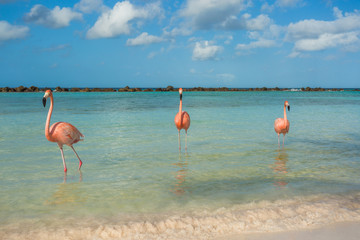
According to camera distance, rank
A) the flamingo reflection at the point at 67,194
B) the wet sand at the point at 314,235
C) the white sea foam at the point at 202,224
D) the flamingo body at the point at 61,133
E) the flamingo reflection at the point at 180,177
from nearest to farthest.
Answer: the wet sand at the point at 314,235
the white sea foam at the point at 202,224
the flamingo reflection at the point at 67,194
the flamingo reflection at the point at 180,177
the flamingo body at the point at 61,133

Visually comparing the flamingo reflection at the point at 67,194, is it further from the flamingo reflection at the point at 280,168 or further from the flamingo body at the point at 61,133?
the flamingo reflection at the point at 280,168

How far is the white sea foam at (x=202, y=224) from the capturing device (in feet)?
14.4

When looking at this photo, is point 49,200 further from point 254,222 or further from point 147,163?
point 254,222

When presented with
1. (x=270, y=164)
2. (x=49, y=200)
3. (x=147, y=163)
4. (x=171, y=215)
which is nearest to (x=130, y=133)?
(x=147, y=163)

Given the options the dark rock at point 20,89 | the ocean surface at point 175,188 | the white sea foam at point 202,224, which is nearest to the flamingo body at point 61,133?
the ocean surface at point 175,188

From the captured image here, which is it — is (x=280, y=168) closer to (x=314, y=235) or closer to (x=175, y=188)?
(x=175, y=188)

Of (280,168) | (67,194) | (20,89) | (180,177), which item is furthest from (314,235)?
(20,89)

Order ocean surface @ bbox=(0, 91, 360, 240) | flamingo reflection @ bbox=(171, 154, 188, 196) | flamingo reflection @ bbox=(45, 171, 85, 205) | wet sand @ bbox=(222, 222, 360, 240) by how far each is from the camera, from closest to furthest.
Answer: wet sand @ bbox=(222, 222, 360, 240) → ocean surface @ bbox=(0, 91, 360, 240) → flamingo reflection @ bbox=(45, 171, 85, 205) → flamingo reflection @ bbox=(171, 154, 188, 196)

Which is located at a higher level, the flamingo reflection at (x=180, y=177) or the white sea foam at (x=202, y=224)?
the flamingo reflection at (x=180, y=177)

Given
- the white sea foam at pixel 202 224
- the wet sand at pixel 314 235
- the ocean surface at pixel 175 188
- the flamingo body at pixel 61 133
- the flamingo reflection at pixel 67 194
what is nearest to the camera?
the wet sand at pixel 314 235

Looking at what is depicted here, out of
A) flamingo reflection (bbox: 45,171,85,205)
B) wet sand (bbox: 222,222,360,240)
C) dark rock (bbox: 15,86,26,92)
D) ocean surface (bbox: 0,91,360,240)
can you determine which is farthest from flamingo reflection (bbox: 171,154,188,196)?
dark rock (bbox: 15,86,26,92)

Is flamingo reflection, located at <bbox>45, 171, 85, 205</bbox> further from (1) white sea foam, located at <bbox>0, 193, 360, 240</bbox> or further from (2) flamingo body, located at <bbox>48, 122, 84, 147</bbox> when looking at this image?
(2) flamingo body, located at <bbox>48, 122, 84, 147</bbox>

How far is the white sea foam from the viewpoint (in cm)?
439

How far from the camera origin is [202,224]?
15.3ft
